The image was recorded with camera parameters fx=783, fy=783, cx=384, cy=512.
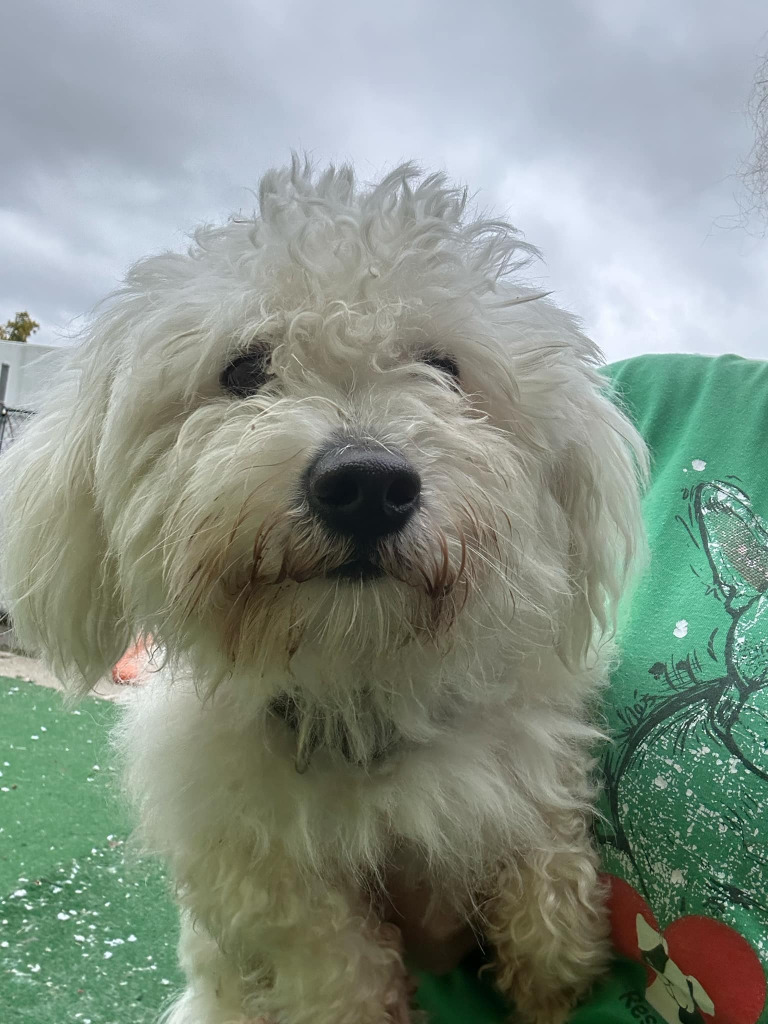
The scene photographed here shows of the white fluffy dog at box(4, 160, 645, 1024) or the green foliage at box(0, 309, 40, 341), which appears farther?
the green foliage at box(0, 309, 40, 341)

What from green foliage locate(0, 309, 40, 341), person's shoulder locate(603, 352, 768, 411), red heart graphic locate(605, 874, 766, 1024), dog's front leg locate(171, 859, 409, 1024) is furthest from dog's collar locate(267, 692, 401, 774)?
green foliage locate(0, 309, 40, 341)

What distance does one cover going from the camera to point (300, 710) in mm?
925

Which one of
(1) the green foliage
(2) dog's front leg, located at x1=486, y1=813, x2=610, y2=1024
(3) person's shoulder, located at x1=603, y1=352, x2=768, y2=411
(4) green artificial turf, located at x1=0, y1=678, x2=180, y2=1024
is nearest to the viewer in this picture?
(2) dog's front leg, located at x1=486, y1=813, x2=610, y2=1024

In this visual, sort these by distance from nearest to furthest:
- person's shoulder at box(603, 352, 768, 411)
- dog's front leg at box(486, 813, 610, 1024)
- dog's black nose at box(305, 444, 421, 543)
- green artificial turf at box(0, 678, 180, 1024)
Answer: dog's black nose at box(305, 444, 421, 543) → dog's front leg at box(486, 813, 610, 1024) → person's shoulder at box(603, 352, 768, 411) → green artificial turf at box(0, 678, 180, 1024)

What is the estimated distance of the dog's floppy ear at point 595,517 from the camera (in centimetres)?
98

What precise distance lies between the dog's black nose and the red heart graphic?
1.67 feet

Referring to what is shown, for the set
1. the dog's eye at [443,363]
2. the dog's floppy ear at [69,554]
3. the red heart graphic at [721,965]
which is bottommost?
the red heart graphic at [721,965]

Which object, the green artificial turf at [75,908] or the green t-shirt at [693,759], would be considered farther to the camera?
the green artificial turf at [75,908]

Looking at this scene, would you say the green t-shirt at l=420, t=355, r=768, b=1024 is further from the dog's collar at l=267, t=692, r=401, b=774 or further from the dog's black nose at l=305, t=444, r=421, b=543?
the dog's black nose at l=305, t=444, r=421, b=543

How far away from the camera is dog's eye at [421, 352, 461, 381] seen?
3.01 ft

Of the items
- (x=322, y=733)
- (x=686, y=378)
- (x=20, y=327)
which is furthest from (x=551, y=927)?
(x=20, y=327)

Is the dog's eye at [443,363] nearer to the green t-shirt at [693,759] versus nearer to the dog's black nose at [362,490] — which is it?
the dog's black nose at [362,490]

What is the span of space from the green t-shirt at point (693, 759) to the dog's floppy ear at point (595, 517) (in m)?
0.08

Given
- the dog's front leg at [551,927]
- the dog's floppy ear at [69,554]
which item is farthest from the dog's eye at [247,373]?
the dog's front leg at [551,927]
